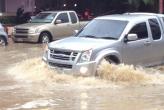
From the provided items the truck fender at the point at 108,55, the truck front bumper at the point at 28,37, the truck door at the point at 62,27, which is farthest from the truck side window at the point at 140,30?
the truck door at the point at 62,27

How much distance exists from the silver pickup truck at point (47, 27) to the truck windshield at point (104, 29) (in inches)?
445

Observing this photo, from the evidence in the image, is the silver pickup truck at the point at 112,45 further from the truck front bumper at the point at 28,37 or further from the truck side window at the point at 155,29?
the truck front bumper at the point at 28,37

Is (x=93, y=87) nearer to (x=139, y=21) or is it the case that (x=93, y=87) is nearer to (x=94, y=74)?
(x=94, y=74)

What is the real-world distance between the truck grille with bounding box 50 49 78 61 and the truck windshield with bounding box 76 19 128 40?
48.5 inches

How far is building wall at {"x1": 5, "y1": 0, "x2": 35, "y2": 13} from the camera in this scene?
1451 inches

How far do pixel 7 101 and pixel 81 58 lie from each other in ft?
7.99

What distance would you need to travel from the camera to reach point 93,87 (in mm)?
13188

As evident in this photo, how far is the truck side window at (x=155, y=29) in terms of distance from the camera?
15461 mm

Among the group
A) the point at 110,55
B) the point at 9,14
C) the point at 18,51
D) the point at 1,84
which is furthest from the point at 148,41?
the point at 9,14

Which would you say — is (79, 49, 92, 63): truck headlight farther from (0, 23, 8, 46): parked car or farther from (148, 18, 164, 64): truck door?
(0, 23, 8, 46): parked car

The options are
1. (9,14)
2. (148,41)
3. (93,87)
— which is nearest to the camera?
(93,87)

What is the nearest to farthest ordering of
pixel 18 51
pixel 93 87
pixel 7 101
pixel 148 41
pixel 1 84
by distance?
pixel 7 101, pixel 93 87, pixel 1 84, pixel 148 41, pixel 18 51

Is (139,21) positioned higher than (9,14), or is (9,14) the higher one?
(139,21)


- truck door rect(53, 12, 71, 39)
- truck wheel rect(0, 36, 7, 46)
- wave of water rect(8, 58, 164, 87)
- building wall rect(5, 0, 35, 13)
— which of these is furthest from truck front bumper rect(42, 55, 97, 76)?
building wall rect(5, 0, 35, 13)
